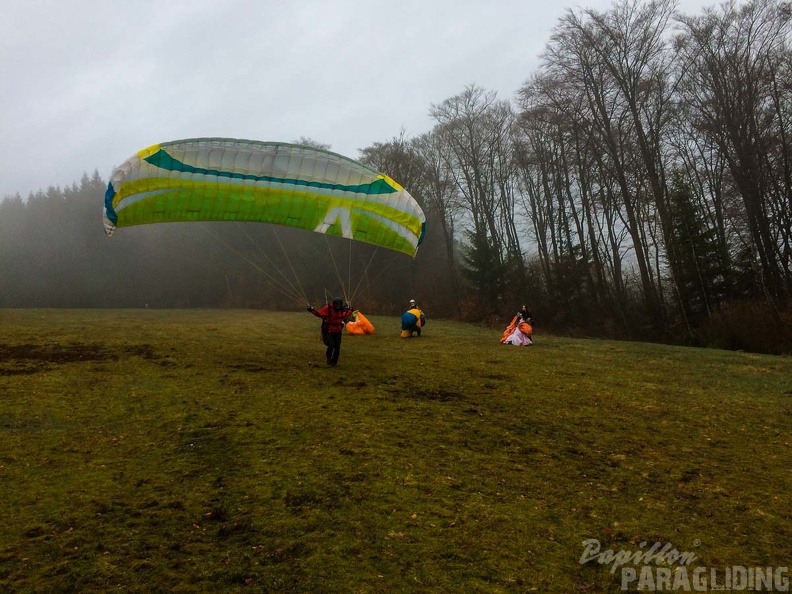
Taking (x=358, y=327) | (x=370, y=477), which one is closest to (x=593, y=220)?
(x=358, y=327)

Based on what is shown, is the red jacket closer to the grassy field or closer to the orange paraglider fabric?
the grassy field

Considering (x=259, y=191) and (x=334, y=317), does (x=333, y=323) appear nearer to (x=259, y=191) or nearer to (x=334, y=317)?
(x=334, y=317)

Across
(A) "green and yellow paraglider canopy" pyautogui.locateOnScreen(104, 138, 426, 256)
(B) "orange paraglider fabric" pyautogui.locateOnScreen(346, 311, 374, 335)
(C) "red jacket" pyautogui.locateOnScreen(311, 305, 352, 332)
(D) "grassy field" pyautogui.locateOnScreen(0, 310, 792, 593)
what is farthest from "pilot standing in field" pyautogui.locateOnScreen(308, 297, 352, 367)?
(B) "orange paraglider fabric" pyautogui.locateOnScreen(346, 311, 374, 335)

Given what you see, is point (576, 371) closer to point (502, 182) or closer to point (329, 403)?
point (329, 403)

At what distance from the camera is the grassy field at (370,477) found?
122 inches

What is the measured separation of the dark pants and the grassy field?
27.0 inches

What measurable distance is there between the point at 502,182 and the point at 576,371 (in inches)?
844

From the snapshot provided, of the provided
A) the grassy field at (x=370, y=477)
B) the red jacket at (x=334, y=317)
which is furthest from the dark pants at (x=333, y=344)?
the grassy field at (x=370, y=477)

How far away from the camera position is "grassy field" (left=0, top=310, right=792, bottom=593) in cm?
310

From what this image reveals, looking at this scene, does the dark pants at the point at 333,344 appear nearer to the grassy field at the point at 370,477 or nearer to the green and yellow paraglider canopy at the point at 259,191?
the grassy field at the point at 370,477

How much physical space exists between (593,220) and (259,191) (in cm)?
2372

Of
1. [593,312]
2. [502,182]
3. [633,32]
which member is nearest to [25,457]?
[633,32]

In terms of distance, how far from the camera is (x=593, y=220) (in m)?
29.2

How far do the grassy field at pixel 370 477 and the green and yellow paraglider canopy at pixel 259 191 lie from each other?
313cm
